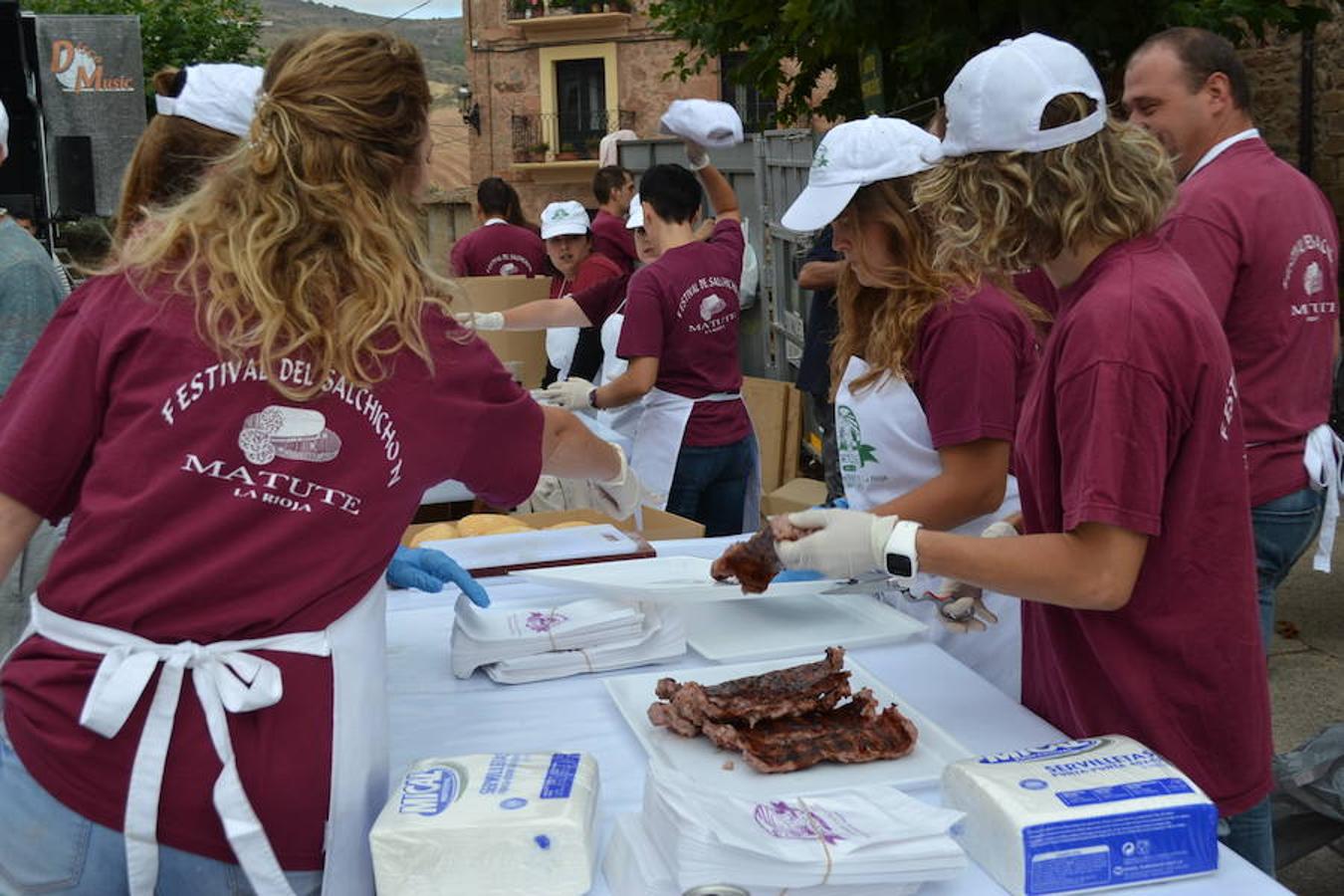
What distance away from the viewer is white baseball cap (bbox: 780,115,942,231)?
2.61 metres

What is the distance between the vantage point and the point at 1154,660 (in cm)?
180

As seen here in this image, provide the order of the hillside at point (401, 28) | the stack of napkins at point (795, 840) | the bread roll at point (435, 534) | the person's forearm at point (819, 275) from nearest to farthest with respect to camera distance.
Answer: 1. the stack of napkins at point (795, 840)
2. the hillside at point (401, 28)
3. the bread roll at point (435, 534)
4. the person's forearm at point (819, 275)

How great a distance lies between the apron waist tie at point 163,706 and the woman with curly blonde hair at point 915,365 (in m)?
1.26

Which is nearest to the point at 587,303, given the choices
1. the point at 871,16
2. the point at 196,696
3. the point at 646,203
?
the point at 646,203

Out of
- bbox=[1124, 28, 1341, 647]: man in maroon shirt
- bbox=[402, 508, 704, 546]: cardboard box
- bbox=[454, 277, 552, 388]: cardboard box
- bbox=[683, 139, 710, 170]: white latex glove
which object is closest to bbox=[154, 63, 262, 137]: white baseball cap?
bbox=[402, 508, 704, 546]: cardboard box

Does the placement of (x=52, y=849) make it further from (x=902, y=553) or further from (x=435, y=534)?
(x=435, y=534)

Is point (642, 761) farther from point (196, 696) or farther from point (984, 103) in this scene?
point (984, 103)

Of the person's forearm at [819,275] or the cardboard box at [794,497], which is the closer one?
the person's forearm at [819,275]

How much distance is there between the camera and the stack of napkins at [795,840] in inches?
55.0

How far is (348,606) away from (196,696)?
20cm

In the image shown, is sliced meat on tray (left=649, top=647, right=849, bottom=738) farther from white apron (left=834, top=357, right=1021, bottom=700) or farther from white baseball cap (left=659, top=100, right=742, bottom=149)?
white baseball cap (left=659, top=100, right=742, bottom=149)

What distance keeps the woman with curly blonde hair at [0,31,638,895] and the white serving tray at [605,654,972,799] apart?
440 millimetres

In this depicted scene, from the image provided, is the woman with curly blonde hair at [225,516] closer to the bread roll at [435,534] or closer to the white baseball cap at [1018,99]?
the white baseball cap at [1018,99]

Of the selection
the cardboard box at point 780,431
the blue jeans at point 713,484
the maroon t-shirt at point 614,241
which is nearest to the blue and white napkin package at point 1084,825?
the blue jeans at point 713,484
